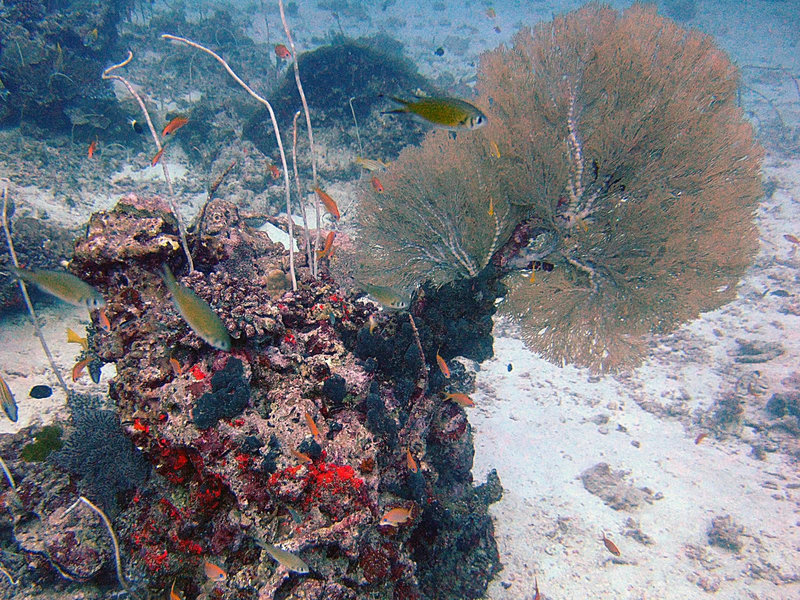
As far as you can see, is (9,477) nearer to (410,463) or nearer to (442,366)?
(410,463)

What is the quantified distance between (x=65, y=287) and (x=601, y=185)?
5.07 m

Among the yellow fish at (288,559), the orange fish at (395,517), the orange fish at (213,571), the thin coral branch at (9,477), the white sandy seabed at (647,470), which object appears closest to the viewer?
the yellow fish at (288,559)

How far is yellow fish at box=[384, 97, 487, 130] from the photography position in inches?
90.0

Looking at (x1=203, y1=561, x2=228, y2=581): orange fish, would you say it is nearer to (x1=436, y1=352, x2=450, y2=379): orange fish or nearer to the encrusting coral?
(x1=436, y1=352, x2=450, y2=379): orange fish

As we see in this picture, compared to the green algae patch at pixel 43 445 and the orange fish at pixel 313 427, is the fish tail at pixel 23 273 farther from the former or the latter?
the green algae patch at pixel 43 445

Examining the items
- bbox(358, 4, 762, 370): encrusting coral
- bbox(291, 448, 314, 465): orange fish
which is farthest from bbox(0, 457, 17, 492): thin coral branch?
bbox(358, 4, 762, 370): encrusting coral

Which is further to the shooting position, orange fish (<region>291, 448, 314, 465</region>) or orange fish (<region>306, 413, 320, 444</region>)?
orange fish (<region>306, 413, 320, 444</region>)

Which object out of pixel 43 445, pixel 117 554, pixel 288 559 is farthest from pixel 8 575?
pixel 288 559

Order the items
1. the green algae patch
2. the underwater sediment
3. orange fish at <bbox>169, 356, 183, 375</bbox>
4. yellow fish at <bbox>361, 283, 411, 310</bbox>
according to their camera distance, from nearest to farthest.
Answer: the underwater sediment < orange fish at <bbox>169, 356, 183, 375</bbox> < yellow fish at <bbox>361, 283, 411, 310</bbox> < the green algae patch

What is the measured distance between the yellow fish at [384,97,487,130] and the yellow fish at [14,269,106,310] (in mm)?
2368

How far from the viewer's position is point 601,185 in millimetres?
4277

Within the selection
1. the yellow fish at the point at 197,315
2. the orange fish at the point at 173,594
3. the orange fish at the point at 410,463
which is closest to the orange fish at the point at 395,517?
the orange fish at the point at 410,463

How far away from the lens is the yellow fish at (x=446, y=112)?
229 centimetres

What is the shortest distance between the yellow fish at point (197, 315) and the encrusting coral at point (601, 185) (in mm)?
3183
